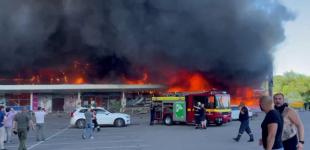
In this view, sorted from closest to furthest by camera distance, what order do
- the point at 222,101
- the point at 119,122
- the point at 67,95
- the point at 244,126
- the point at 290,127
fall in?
the point at 290,127
the point at 244,126
the point at 222,101
the point at 119,122
the point at 67,95

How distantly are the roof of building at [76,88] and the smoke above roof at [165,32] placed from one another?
8.72ft

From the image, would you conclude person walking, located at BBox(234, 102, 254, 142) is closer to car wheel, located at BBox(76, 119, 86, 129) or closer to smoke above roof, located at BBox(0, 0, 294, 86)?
car wheel, located at BBox(76, 119, 86, 129)

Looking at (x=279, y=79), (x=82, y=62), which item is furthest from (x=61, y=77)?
(x=279, y=79)

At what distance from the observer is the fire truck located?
24.2m

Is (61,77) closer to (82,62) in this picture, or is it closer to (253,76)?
(82,62)

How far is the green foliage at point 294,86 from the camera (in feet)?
230

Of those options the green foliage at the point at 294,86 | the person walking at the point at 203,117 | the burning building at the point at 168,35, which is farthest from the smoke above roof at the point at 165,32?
the green foliage at the point at 294,86

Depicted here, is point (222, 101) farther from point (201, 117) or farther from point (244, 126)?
point (244, 126)

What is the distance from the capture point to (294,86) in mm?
74312

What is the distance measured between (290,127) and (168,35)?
3061cm

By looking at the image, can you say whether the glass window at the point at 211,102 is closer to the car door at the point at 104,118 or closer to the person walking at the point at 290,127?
the car door at the point at 104,118

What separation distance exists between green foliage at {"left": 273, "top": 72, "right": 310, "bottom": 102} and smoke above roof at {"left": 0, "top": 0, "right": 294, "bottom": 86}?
2969 centimetres

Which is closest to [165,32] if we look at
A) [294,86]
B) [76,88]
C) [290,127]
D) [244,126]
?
[76,88]

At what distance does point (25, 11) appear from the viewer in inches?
1479
